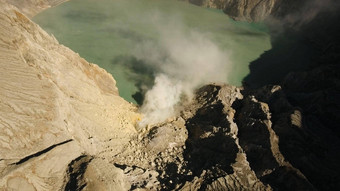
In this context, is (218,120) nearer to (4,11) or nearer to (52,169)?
(52,169)

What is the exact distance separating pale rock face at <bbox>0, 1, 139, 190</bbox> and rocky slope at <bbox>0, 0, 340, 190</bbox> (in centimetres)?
3

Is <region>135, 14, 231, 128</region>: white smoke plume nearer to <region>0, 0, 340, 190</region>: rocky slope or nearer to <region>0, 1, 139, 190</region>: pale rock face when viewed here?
<region>0, 0, 340, 190</region>: rocky slope

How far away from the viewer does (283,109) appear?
43.4ft

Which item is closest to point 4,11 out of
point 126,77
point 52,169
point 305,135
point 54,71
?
point 54,71

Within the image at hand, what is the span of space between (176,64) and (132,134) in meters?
8.66

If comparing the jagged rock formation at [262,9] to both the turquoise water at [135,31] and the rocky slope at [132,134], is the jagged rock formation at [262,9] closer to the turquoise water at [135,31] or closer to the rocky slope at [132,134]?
the turquoise water at [135,31]

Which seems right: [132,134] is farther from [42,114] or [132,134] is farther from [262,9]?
[262,9]

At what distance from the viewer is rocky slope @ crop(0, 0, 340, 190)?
22.0 ft

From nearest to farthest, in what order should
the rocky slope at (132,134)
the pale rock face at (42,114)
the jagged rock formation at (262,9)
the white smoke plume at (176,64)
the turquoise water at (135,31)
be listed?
the pale rock face at (42,114), the rocky slope at (132,134), the white smoke plume at (176,64), the turquoise water at (135,31), the jagged rock formation at (262,9)

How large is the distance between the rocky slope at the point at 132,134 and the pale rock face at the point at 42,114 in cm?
3

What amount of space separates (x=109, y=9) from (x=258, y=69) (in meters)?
18.2

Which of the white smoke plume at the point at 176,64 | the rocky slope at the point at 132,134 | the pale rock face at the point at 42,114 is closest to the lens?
the pale rock face at the point at 42,114

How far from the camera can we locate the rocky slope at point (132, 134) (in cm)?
671

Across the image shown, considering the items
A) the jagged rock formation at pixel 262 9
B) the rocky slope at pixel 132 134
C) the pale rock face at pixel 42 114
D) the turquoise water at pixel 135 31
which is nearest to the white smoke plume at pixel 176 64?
the turquoise water at pixel 135 31
